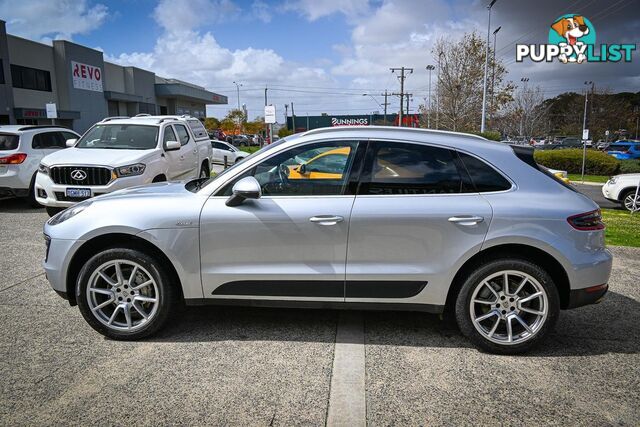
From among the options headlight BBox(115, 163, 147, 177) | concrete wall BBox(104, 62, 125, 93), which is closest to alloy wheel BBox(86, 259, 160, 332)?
headlight BBox(115, 163, 147, 177)

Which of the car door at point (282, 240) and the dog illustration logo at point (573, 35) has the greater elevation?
the dog illustration logo at point (573, 35)

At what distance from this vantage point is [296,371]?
336cm

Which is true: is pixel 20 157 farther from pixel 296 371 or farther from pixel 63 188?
pixel 296 371

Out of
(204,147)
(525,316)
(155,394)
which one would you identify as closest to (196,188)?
(155,394)

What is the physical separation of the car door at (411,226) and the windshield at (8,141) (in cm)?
941

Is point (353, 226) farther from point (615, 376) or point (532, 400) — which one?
point (615, 376)

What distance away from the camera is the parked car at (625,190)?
41.3 ft

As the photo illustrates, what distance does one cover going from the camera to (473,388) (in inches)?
124

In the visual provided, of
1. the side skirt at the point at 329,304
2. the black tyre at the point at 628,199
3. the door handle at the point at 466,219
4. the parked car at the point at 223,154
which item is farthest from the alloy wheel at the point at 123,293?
the parked car at the point at 223,154

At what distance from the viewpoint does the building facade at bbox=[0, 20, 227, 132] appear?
32.5 meters

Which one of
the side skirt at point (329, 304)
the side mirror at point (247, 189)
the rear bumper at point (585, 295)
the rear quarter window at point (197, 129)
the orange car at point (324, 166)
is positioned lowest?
the side skirt at point (329, 304)

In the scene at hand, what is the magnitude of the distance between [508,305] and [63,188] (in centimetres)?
731

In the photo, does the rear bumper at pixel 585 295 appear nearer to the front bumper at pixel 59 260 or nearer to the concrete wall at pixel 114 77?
the front bumper at pixel 59 260

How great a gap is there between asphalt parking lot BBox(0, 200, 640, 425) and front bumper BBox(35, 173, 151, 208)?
138 inches
